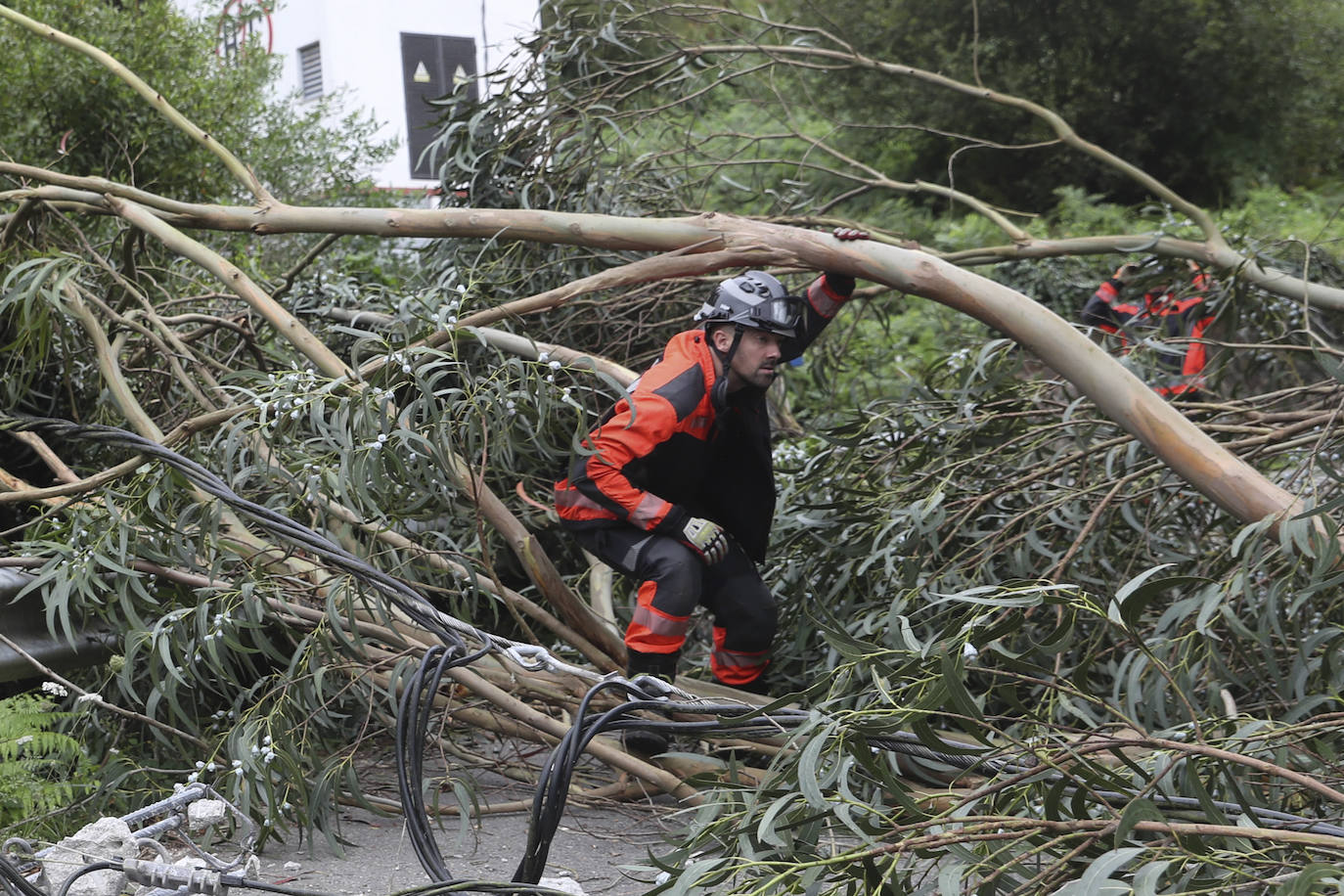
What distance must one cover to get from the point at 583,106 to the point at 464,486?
2.75 meters

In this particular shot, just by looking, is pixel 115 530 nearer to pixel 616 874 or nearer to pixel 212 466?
pixel 212 466

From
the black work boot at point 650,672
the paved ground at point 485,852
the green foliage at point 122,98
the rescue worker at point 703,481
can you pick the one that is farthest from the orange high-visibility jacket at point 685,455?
the green foliage at point 122,98

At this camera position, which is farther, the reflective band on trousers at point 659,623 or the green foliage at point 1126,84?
the green foliage at point 1126,84

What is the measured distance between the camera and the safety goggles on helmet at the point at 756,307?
4098 mm

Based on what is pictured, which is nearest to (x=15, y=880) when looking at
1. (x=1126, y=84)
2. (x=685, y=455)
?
(x=685, y=455)

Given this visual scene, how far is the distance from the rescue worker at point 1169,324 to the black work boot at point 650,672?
1.98 metres

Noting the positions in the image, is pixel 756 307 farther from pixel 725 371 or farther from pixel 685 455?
pixel 685 455

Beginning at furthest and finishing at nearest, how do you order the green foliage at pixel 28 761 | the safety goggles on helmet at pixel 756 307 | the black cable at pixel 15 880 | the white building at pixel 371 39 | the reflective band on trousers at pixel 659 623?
the white building at pixel 371 39 < the safety goggles on helmet at pixel 756 307 < the reflective band on trousers at pixel 659 623 < the green foliage at pixel 28 761 < the black cable at pixel 15 880

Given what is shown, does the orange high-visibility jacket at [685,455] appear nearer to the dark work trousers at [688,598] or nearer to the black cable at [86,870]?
the dark work trousers at [688,598]

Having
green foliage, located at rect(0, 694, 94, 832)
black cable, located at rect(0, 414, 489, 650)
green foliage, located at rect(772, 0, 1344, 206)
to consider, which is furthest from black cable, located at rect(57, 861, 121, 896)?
green foliage, located at rect(772, 0, 1344, 206)

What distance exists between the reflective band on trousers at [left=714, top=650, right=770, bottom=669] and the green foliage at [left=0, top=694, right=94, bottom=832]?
2.03m

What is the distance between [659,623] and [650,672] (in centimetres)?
16

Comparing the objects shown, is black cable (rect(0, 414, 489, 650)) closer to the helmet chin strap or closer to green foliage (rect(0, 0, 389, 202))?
the helmet chin strap

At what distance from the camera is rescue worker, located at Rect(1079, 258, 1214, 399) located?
A: 4.65 m
